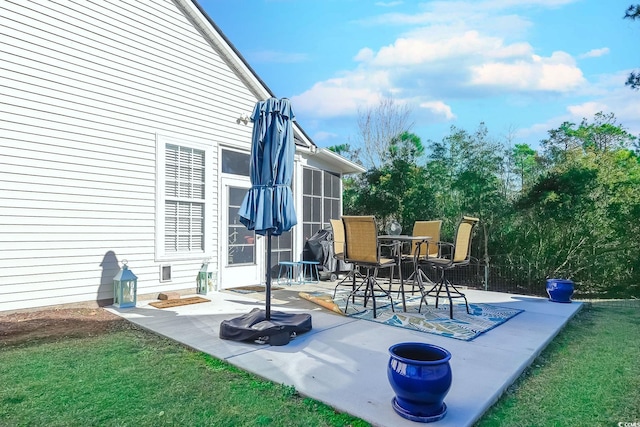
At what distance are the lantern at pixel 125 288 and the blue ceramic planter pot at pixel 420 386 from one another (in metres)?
4.03

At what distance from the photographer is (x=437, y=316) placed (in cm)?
448

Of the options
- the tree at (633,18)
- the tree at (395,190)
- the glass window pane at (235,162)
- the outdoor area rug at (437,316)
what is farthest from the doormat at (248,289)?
the tree at (633,18)

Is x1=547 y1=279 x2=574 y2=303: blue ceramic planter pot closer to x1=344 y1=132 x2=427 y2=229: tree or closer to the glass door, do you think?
x1=344 y1=132 x2=427 y2=229: tree

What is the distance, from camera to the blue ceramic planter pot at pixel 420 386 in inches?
81.0

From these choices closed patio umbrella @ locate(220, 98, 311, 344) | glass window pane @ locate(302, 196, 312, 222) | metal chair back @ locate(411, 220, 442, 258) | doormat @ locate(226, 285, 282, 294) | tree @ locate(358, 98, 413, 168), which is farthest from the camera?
tree @ locate(358, 98, 413, 168)

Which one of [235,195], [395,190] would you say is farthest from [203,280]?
[395,190]

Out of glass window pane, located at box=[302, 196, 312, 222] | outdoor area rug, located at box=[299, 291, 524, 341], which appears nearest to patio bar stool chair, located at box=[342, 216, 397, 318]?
outdoor area rug, located at box=[299, 291, 524, 341]

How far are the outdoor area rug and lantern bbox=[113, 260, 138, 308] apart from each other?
2.34 meters

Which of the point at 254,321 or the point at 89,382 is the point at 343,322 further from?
the point at 89,382

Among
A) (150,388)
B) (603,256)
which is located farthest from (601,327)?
(150,388)

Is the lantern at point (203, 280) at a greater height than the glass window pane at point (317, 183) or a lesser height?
lesser

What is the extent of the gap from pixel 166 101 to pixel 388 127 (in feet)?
41.7

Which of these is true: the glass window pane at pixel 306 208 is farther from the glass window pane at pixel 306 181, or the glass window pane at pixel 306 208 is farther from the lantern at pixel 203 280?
the lantern at pixel 203 280

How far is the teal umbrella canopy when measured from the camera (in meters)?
3.66
